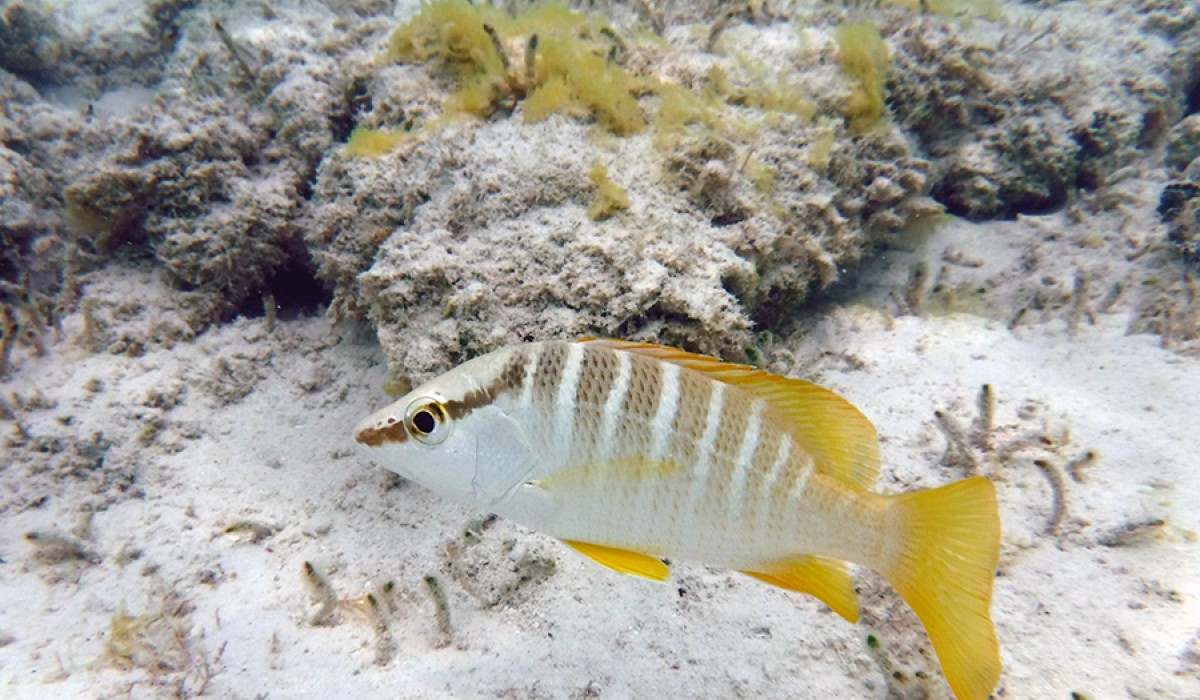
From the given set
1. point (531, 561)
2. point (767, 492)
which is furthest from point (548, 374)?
point (531, 561)

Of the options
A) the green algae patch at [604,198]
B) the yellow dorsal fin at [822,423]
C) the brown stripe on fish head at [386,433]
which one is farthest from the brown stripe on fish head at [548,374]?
the green algae patch at [604,198]

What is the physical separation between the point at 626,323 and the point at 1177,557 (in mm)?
2542

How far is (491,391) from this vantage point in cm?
163

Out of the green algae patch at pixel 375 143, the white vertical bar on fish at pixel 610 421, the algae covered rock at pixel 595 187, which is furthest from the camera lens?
the green algae patch at pixel 375 143

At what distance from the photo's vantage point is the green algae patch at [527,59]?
344cm

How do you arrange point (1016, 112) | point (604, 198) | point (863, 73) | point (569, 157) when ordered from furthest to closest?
point (1016, 112) < point (863, 73) < point (569, 157) < point (604, 198)

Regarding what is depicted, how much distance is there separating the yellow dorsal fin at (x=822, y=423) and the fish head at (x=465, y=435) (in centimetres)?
47

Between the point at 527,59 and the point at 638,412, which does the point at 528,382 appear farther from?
the point at 527,59

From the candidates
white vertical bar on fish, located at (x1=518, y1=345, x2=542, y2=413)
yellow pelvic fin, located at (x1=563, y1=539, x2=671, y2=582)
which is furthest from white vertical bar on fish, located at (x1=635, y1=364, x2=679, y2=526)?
white vertical bar on fish, located at (x1=518, y1=345, x2=542, y2=413)

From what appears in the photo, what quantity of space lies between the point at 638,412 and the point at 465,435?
50 cm

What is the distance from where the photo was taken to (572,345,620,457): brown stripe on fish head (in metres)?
1.59

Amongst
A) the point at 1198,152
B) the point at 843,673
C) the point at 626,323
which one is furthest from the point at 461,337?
the point at 1198,152

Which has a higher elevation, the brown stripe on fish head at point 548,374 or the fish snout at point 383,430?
the brown stripe on fish head at point 548,374

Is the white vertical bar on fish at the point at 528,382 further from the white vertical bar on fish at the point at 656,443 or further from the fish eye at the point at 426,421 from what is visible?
the white vertical bar on fish at the point at 656,443
